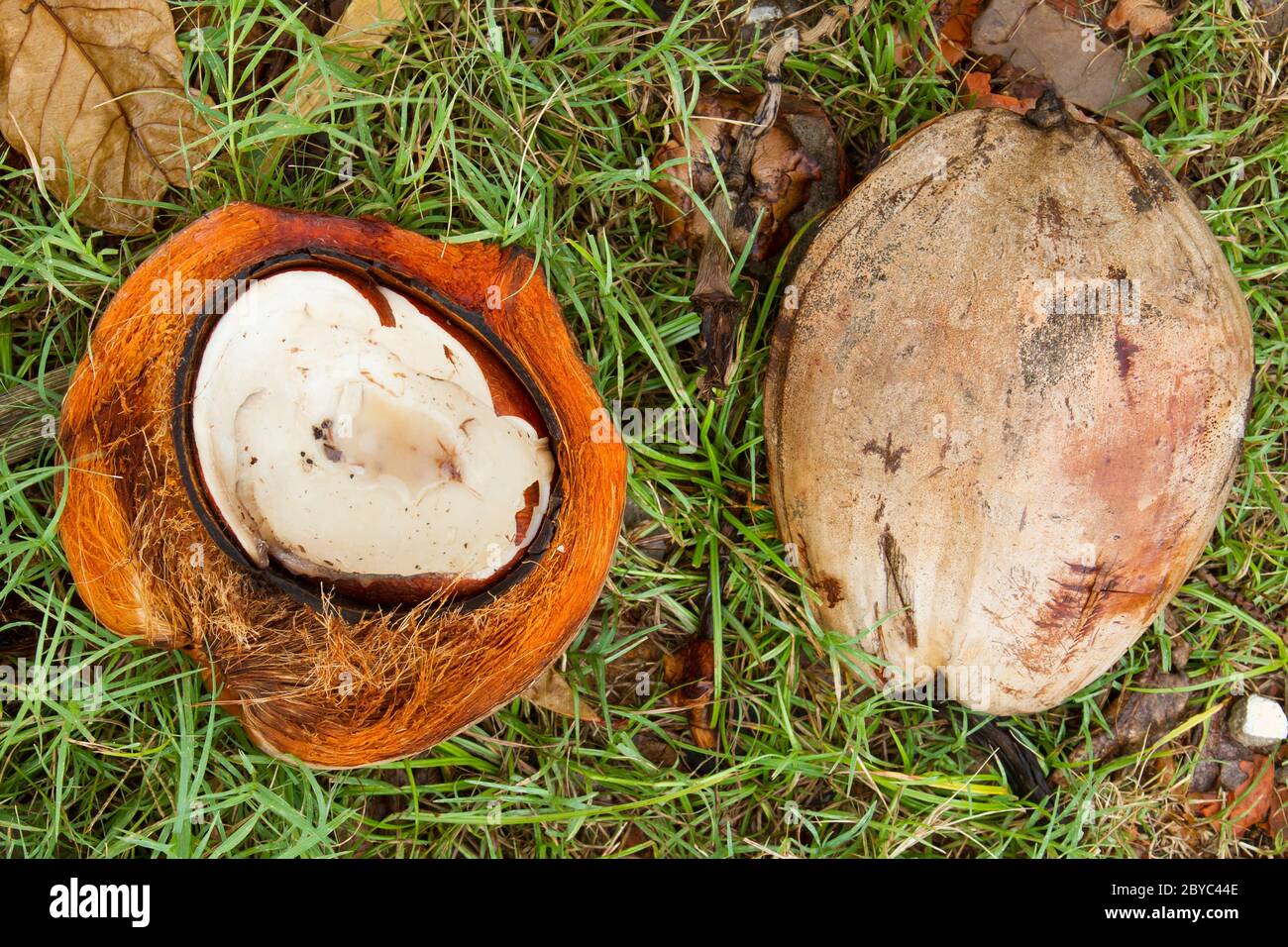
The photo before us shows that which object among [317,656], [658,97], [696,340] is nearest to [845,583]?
[696,340]

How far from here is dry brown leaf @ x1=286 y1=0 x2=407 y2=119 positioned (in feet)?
6.39

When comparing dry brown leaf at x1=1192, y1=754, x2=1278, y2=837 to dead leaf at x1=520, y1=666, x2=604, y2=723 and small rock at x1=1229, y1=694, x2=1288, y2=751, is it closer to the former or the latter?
small rock at x1=1229, y1=694, x2=1288, y2=751

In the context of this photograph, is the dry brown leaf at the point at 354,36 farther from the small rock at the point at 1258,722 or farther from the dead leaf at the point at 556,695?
the small rock at the point at 1258,722

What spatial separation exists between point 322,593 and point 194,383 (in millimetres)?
465

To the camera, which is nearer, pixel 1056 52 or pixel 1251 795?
pixel 1056 52

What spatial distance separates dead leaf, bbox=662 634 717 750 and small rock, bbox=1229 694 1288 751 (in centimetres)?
127

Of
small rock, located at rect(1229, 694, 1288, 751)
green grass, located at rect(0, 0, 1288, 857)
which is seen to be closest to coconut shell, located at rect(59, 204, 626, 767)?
green grass, located at rect(0, 0, 1288, 857)

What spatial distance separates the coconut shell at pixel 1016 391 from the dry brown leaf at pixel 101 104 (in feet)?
4.61

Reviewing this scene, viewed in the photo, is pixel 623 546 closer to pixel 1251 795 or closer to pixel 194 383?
pixel 194 383

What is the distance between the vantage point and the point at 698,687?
2121 millimetres

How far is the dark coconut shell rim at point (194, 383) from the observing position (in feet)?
5.49

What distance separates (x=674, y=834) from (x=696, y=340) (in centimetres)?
114
